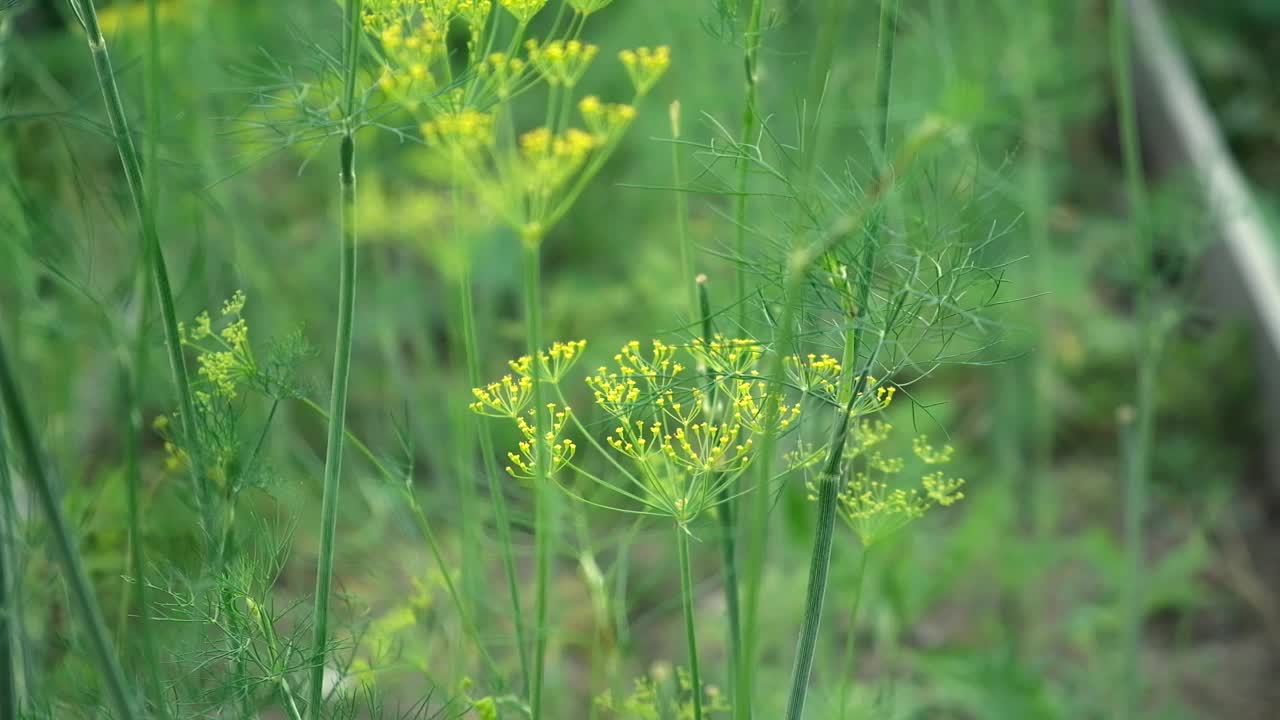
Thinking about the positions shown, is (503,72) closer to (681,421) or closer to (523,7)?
(523,7)

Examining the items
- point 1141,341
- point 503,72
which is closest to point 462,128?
point 503,72

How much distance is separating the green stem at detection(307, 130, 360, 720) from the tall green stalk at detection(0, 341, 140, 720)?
0.13 metres

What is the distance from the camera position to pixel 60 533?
512 millimetres

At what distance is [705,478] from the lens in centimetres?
69

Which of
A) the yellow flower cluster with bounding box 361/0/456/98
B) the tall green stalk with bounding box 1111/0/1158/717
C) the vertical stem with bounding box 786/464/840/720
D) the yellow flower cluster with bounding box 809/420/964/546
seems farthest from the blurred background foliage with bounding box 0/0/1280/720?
the vertical stem with bounding box 786/464/840/720

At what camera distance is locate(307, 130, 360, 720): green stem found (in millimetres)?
652

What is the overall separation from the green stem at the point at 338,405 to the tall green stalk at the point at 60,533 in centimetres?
13

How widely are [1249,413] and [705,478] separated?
2181 mm

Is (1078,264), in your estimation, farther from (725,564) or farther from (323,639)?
(323,639)

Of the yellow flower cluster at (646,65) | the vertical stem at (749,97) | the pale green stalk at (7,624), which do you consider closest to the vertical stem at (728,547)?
the vertical stem at (749,97)

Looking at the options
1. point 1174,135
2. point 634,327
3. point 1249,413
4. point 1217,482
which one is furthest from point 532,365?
Answer: point 1174,135

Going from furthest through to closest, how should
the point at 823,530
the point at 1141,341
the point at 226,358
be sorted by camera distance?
the point at 1141,341
the point at 226,358
the point at 823,530

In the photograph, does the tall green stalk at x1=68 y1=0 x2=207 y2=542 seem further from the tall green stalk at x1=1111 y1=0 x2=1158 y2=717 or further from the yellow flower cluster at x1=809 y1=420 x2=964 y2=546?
the tall green stalk at x1=1111 y1=0 x2=1158 y2=717

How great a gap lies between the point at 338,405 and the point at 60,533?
0.17 meters
